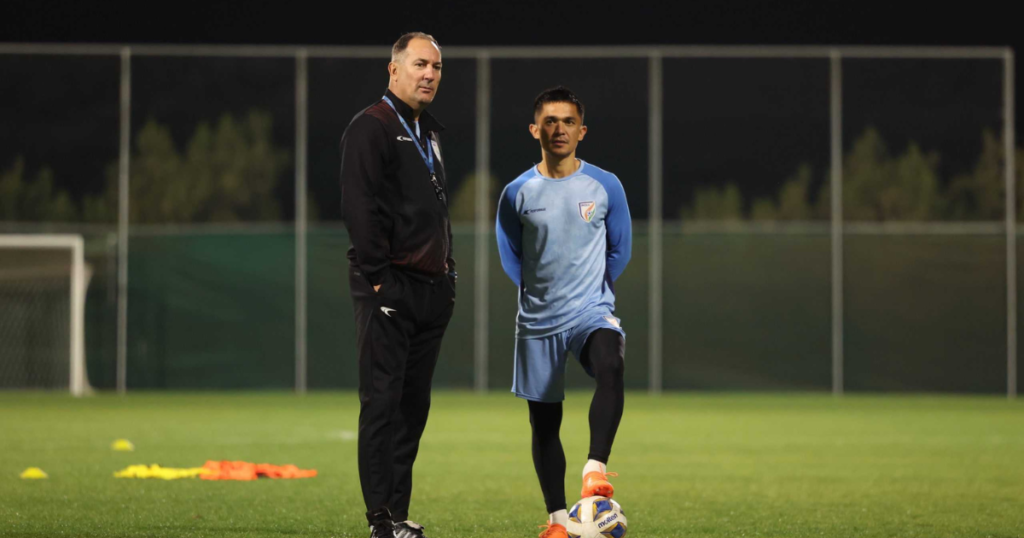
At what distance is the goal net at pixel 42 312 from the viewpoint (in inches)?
701

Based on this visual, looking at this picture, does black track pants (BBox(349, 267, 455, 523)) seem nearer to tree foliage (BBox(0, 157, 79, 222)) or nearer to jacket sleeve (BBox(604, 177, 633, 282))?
jacket sleeve (BBox(604, 177, 633, 282))

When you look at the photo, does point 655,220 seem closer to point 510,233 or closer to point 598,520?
point 510,233

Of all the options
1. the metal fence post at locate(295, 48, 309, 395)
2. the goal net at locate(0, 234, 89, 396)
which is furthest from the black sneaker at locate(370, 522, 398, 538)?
the goal net at locate(0, 234, 89, 396)

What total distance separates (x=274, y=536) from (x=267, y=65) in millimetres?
13777

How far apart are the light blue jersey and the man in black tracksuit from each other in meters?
0.46

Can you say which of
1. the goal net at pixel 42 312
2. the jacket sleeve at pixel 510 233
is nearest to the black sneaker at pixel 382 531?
the jacket sleeve at pixel 510 233

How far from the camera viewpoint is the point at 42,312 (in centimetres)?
1823

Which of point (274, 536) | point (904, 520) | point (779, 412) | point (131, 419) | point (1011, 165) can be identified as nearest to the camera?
point (274, 536)

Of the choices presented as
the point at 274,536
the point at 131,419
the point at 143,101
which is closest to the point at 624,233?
the point at 274,536

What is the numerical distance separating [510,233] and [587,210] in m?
0.35

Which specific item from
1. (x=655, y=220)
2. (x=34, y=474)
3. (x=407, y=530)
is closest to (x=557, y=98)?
(x=407, y=530)

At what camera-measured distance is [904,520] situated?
6.39m

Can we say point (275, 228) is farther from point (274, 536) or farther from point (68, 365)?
point (274, 536)

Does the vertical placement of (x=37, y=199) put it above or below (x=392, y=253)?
above
